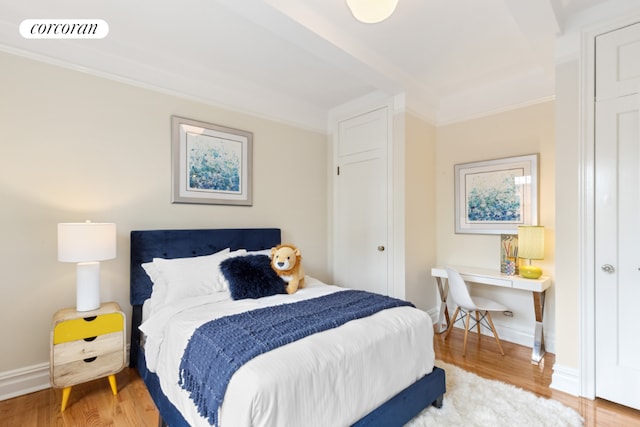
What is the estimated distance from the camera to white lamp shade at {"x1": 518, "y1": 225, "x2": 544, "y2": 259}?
2.68 meters

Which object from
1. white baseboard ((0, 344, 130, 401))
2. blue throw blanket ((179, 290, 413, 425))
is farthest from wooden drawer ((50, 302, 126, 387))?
blue throw blanket ((179, 290, 413, 425))

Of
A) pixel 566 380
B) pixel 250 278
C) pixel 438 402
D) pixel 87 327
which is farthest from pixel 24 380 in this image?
pixel 566 380

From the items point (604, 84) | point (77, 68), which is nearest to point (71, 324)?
point (77, 68)

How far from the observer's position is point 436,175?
3.68 m

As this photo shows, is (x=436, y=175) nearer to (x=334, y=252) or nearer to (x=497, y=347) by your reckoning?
(x=334, y=252)

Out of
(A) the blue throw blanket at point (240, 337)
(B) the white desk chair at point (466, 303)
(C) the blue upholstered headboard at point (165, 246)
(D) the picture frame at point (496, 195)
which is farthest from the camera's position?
(D) the picture frame at point (496, 195)

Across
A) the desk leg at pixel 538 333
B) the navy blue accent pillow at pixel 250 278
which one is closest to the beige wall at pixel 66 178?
the navy blue accent pillow at pixel 250 278

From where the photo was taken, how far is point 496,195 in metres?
3.17

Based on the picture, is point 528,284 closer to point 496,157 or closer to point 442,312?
point 442,312

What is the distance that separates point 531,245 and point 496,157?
102 cm

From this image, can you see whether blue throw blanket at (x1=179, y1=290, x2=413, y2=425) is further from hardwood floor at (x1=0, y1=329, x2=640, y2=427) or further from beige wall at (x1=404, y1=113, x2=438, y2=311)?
beige wall at (x1=404, y1=113, x2=438, y2=311)

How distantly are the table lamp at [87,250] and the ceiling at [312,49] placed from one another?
132 cm

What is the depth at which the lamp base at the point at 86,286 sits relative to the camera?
6.98 ft

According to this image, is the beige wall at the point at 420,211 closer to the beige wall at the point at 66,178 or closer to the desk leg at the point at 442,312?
the desk leg at the point at 442,312
